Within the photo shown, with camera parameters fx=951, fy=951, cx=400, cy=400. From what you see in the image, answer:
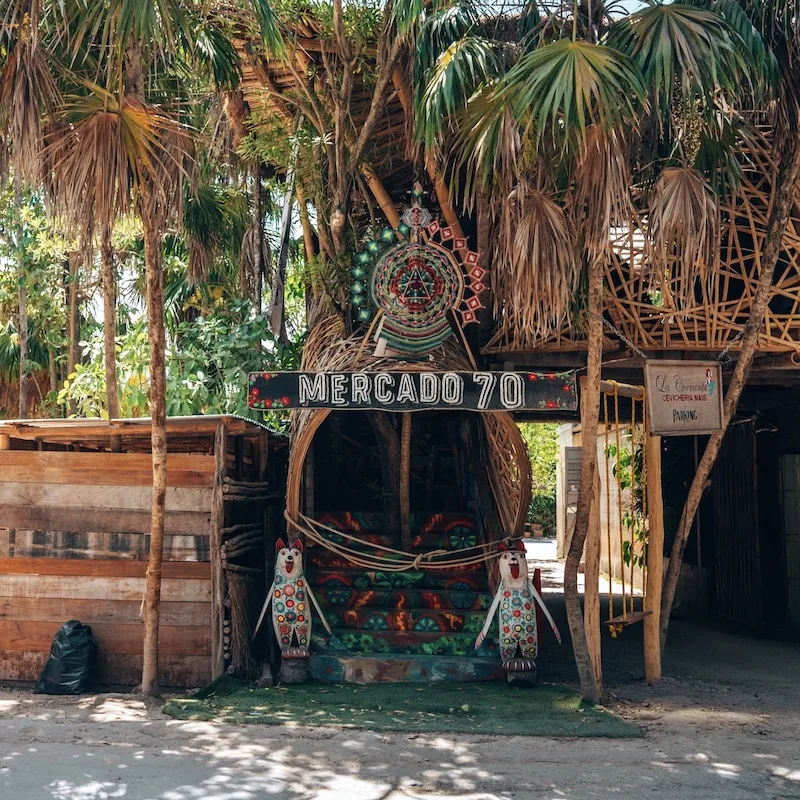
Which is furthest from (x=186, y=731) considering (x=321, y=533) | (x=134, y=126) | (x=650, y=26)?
(x=650, y=26)

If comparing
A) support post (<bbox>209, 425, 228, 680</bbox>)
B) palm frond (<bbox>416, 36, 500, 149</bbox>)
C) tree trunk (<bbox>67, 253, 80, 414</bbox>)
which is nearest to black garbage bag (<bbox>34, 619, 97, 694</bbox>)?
support post (<bbox>209, 425, 228, 680</bbox>)

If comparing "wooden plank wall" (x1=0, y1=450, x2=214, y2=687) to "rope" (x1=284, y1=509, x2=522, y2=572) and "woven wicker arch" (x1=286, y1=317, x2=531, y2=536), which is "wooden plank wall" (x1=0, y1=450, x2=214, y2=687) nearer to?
"woven wicker arch" (x1=286, y1=317, x2=531, y2=536)

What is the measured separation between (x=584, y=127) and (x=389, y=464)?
4604 mm

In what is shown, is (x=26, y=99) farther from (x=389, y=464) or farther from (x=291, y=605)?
(x=389, y=464)

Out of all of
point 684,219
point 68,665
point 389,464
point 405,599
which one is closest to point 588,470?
point 684,219

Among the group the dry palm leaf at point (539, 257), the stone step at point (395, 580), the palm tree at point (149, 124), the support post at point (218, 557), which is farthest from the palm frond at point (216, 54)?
the stone step at point (395, 580)

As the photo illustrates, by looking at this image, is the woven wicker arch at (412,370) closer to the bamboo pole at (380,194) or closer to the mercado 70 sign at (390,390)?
the mercado 70 sign at (390,390)

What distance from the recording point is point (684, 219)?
22.5ft

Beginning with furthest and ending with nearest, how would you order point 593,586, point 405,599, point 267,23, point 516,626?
point 405,599 < point 516,626 < point 593,586 < point 267,23

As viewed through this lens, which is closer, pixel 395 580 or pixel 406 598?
pixel 406 598

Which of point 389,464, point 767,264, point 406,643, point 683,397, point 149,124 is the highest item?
point 149,124

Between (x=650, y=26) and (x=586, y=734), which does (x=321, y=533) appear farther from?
(x=650, y=26)

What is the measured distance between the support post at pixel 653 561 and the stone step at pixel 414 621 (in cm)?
142

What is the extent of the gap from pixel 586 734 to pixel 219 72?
18.6 feet
